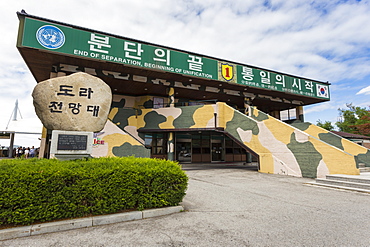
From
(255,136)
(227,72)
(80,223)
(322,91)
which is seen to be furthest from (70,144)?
(322,91)

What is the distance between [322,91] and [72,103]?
25239 millimetres

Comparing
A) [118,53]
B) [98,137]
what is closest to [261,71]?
[118,53]

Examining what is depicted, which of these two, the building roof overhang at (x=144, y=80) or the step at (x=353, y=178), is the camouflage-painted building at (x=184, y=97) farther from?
the step at (x=353, y=178)

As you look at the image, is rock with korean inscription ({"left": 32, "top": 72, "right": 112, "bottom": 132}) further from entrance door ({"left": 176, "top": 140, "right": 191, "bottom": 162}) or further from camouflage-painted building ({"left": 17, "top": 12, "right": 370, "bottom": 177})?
entrance door ({"left": 176, "top": 140, "right": 191, "bottom": 162})

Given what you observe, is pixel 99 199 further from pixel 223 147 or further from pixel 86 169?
pixel 223 147

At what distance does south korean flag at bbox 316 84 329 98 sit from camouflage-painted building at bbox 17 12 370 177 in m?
0.11

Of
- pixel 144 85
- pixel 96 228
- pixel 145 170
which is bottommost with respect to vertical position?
pixel 96 228

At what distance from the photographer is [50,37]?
12977 mm

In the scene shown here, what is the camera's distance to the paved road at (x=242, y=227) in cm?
368

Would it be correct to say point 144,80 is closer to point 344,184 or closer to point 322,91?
point 344,184

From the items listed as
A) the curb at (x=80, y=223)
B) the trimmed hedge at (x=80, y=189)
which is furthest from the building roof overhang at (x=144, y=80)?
the curb at (x=80, y=223)

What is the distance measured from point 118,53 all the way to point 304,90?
18468 millimetres

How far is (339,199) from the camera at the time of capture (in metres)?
6.89

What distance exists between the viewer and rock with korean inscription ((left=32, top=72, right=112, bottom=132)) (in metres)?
6.48
